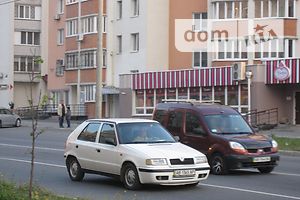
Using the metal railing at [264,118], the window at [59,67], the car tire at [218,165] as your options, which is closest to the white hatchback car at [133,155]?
the car tire at [218,165]

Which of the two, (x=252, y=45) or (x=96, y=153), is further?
(x=252, y=45)

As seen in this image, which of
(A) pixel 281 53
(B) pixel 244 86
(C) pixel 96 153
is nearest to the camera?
(C) pixel 96 153


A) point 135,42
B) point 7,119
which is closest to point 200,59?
point 135,42

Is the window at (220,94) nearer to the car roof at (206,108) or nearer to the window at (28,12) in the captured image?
the car roof at (206,108)

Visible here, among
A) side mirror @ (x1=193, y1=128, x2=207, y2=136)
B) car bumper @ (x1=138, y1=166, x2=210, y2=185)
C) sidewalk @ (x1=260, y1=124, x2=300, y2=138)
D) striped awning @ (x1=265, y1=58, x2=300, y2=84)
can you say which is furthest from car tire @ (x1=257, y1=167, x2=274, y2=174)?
striped awning @ (x1=265, y1=58, x2=300, y2=84)

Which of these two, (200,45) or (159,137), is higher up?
(200,45)

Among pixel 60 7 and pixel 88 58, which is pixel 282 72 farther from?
pixel 60 7

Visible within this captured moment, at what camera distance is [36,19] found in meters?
75.4

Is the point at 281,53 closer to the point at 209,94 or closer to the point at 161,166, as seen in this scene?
the point at 209,94

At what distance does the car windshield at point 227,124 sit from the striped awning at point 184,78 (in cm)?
2573

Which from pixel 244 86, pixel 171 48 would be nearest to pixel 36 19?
pixel 171 48

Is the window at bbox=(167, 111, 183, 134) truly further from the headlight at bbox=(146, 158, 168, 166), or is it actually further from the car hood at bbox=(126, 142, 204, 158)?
the headlight at bbox=(146, 158, 168, 166)

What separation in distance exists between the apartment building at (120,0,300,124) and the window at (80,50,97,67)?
7430 mm

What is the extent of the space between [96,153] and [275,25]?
3438 centimetres
